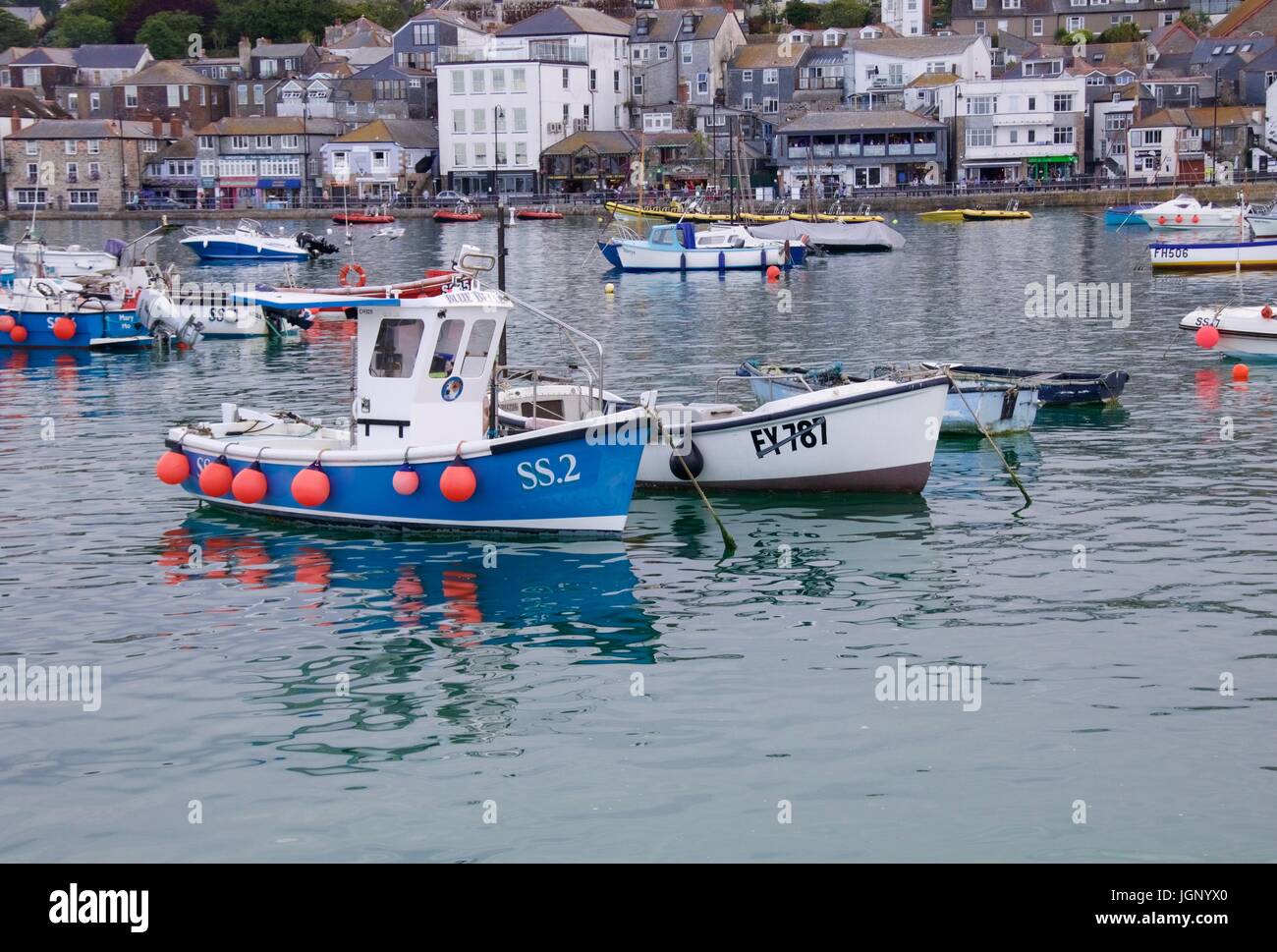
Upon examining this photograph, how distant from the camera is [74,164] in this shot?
14662cm

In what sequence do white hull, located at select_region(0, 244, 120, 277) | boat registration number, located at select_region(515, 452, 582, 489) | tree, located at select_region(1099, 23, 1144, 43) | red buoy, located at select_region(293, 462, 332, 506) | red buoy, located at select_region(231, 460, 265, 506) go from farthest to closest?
tree, located at select_region(1099, 23, 1144, 43) → white hull, located at select_region(0, 244, 120, 277) → red buoy, located at select_region(231, 460, 265, 506) → red buoy, located at select_region(293, 462, 332, 506) → boat registration number, located at select_region(515, 452, 582, 489)

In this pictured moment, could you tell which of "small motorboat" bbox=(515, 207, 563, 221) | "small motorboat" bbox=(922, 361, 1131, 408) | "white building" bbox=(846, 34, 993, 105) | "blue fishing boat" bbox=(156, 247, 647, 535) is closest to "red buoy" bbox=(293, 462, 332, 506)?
"blue fishing boat" bbox=(156, 247, 647, 535)

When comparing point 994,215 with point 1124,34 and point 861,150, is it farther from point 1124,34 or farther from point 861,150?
point 1124,34

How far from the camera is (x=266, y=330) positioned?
53.2 metres

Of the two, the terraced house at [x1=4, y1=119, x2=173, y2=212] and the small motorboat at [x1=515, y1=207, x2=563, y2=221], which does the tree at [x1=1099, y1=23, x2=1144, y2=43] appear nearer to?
the small motorboat at [x1=515, y1=207, x2=563, y2=221]

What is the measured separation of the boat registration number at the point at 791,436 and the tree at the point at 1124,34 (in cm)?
14311

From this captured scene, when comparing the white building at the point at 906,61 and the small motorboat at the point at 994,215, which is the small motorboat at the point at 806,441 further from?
the white building at the point at 906,61

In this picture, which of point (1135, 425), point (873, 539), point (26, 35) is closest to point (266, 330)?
point (1135, 425)

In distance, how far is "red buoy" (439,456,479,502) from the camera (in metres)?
22.9

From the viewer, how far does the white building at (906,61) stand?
5507 inches

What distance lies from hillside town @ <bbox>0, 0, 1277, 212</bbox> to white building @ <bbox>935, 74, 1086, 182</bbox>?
0.17m

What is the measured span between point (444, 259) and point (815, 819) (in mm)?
72032
